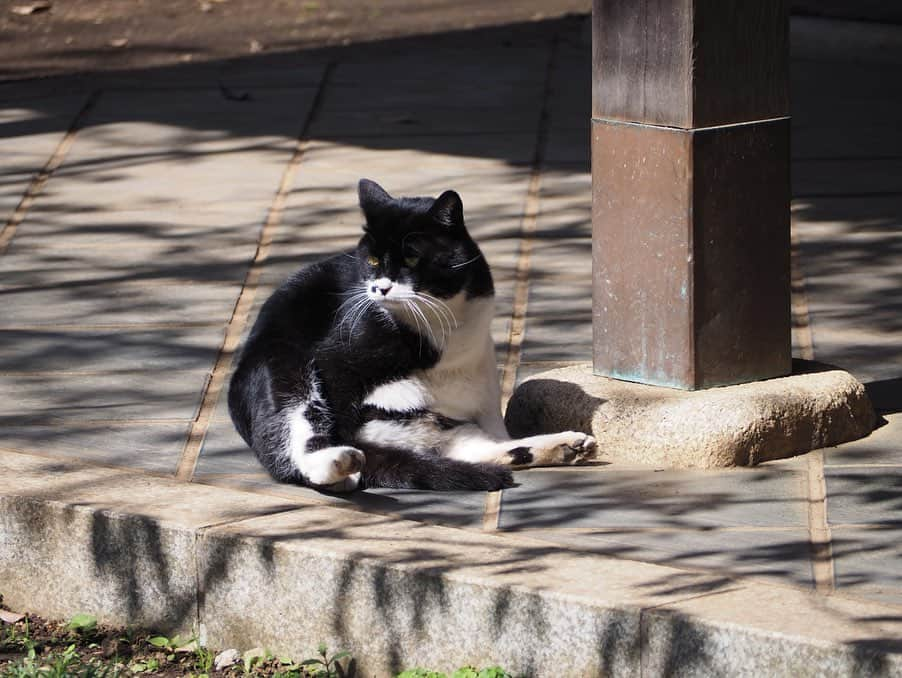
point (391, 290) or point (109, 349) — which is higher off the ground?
point (391, 290)

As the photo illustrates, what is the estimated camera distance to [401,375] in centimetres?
434

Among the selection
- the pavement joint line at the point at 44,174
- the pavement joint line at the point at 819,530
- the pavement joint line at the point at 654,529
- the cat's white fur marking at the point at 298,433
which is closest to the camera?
the pavement joint line at the point at 819,530

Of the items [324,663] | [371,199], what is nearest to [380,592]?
[324,663]

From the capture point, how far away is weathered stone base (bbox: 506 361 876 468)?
431cm

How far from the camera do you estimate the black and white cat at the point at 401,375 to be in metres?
4.24

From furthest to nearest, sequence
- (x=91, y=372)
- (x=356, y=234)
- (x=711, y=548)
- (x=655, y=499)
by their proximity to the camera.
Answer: (x=356, y=234), (x=91, y=372), (x=655, y=499), (x=711, y=548)

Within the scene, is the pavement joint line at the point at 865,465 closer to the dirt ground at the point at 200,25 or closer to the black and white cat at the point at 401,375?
the black and white cat at the point at 401,375

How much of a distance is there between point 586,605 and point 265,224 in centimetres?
380

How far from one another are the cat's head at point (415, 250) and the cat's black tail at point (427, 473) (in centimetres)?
43

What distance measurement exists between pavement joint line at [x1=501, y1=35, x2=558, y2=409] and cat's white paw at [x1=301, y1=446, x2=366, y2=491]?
0.89 metres

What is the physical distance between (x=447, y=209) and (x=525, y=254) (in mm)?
2106

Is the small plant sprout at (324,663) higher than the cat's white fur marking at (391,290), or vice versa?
the cat's white fur marking at (391,290)

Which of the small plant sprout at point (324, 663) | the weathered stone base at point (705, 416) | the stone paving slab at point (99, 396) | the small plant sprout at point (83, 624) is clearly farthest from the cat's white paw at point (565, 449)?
the small plant sprout at point (83, 624)

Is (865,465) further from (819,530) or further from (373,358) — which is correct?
(373,358)
